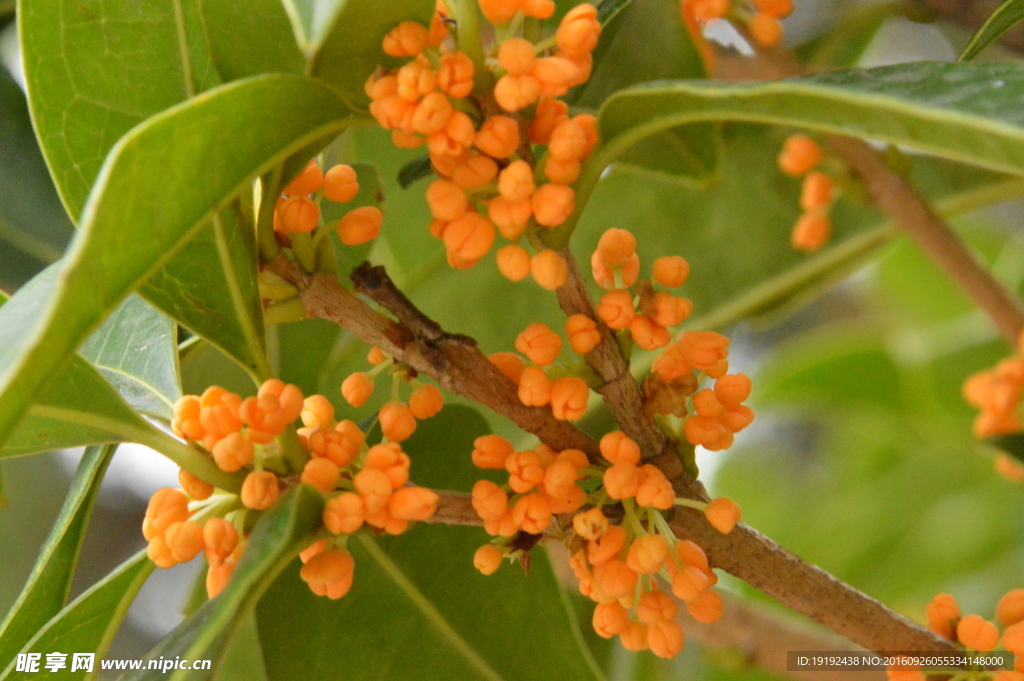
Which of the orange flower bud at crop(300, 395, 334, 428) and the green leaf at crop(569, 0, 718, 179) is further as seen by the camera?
the green leaf at crop(569, 0, 718, 179)

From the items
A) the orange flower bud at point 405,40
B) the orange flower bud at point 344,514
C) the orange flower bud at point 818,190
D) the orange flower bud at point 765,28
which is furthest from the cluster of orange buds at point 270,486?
the orange flower bud at point 818,190

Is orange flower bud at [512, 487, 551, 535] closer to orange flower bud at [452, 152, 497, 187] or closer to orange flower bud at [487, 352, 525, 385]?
orange flower bud at [487, 352, 525, 385]

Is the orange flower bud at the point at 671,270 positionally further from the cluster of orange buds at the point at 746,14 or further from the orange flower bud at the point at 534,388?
the cluster of orange buds at the point at 746,14

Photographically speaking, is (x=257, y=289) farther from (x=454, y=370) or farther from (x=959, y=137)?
(x=959, y=137)

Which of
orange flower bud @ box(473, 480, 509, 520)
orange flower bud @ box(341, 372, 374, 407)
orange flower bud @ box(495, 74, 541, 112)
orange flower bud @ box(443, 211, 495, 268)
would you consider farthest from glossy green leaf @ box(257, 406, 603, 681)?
orange flower bud @ box(495, 74, 541, 112)

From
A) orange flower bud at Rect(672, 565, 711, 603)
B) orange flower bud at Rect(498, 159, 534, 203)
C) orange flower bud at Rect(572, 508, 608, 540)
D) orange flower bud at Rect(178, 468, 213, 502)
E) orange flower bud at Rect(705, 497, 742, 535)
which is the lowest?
orange flower bud at Rect(672, 565, 711, 603)

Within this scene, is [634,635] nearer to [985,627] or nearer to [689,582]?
[689,582]
